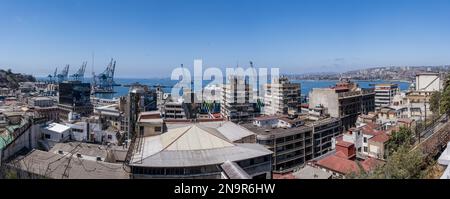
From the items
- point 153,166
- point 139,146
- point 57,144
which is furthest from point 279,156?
point 57,144

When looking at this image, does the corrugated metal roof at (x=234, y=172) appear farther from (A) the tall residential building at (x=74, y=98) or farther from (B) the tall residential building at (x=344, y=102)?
(A) the tall residential building at (x=74, y=98)

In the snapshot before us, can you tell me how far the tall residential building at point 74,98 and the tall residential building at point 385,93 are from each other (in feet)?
83.1

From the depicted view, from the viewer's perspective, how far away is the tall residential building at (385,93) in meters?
28.8

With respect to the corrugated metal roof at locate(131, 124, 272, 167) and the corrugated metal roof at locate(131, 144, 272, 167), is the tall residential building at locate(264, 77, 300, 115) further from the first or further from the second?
the corrugated metal roof at locate(131, 144, 272, 167)

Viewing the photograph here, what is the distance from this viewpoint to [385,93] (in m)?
29.2

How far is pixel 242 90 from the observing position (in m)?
25.7

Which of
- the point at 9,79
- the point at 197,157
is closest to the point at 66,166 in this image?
the point at 197,157

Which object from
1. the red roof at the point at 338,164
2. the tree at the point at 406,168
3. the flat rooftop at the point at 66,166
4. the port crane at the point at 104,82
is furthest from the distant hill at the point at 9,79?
the tree at the point at 406,168

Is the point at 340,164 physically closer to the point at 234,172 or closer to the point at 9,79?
the point at 234,172

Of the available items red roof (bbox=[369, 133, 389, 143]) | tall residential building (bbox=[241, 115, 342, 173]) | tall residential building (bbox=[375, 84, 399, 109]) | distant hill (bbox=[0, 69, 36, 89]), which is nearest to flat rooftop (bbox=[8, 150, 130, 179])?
tall residential building (bbox=[241, 115, 342, 173])

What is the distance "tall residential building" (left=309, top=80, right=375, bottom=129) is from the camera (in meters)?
21.6

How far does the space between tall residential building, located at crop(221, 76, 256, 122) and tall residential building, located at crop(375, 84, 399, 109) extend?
1163 centimetres
